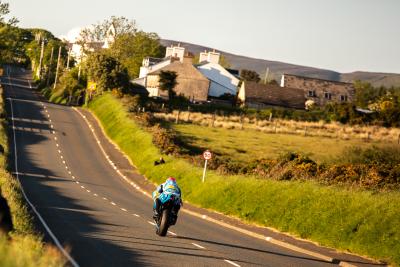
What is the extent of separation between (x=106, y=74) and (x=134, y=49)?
150ft

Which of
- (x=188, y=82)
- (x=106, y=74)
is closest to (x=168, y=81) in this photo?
(x=188, y=82)

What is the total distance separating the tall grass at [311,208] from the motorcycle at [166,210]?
6512mm

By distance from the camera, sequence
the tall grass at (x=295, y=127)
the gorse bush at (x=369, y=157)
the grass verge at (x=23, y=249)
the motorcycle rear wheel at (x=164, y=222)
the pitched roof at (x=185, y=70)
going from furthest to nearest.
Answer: the pitched roof at (x=185, y=70) < the tall grass at (x=295, y=127) < the gorse bush at (x=369, y=157) < the motorcycle rear wheel at (x=164, y=222) < the grass verge at (x=23, y=249)

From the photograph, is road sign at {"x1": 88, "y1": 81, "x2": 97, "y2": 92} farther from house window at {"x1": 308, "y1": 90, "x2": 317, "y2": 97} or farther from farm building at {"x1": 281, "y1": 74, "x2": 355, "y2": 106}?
house window at {"x1": 308, "y1": 90, "x2": 317, "y2": 97}

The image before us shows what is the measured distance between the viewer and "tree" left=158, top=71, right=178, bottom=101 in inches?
4417

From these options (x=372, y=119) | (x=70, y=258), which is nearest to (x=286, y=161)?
(x=70, y=258)

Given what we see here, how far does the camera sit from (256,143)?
7056cm

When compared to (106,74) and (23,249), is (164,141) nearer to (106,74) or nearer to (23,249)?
(106,74)

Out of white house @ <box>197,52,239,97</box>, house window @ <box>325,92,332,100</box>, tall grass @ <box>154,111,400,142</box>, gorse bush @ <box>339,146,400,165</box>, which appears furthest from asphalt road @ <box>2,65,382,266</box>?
house window @ <box>325,92,332,100</box>

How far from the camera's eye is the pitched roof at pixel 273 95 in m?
125

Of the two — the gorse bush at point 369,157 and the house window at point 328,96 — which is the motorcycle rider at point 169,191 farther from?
the house window at point 328,96

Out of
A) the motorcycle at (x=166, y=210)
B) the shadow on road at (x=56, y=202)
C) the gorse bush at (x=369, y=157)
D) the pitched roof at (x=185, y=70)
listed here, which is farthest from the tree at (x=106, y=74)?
the motorcycle at (x=166, y=210)

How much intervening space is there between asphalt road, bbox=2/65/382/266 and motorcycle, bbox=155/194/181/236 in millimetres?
348

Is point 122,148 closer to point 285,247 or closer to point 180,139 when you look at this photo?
point 180,139
